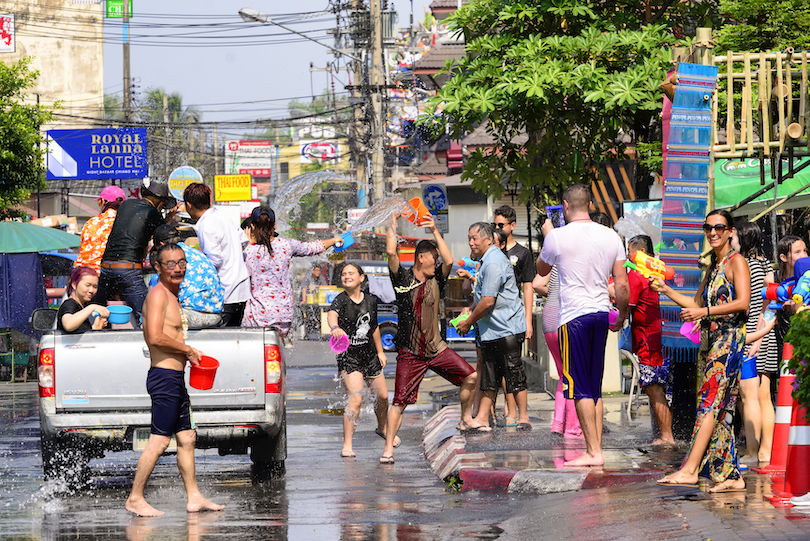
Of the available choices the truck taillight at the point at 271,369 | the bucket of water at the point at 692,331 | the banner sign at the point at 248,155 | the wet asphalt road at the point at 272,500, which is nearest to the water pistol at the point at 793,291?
the bucket of water at the point at 692,331

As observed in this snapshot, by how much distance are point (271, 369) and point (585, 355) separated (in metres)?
2.48

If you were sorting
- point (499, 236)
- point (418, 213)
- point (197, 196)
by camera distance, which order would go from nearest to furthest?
point (197, 196) < point (418, 213) < point (499, 236)

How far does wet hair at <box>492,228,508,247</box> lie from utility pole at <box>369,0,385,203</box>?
2572 cm

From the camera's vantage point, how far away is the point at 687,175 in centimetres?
877

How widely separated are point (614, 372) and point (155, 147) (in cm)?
4939

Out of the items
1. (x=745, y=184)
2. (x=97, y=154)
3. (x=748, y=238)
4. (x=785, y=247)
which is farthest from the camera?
(x=97, y=154)

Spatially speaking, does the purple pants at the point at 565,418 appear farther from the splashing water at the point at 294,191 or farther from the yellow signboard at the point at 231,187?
the yellow signboard at the point at 231,187

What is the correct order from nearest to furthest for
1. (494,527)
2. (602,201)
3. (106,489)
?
1. (494,527)
2. (106,489)
3. (602,201)

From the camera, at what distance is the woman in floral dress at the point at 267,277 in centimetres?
1073

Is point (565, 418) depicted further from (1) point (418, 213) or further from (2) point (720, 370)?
(2) point (720, 370)

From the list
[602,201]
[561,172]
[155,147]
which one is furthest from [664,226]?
[155,147]

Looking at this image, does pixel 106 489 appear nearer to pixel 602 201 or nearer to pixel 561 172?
pixel 561 172

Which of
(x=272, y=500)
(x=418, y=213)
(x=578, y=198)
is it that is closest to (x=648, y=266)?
(x=578, y=198)

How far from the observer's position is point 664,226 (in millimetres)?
8883
